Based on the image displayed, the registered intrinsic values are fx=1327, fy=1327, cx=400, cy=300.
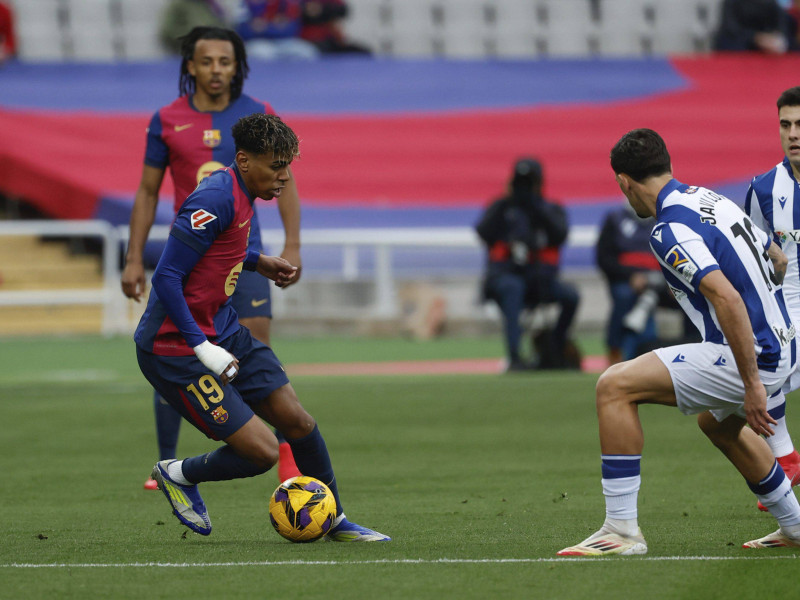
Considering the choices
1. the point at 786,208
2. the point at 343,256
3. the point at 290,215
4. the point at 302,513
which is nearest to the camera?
the point at 302,513

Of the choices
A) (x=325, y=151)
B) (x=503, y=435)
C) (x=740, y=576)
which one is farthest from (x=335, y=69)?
(x=740, y=576)

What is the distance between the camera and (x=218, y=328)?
224 inches

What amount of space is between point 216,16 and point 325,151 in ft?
12.0

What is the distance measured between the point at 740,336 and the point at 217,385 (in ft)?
7.02

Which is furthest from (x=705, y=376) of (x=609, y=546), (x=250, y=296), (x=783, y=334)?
(x=250, y=296)

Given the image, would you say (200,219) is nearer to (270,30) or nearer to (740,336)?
(740,336)

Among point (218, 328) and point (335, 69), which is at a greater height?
point (218, 328)

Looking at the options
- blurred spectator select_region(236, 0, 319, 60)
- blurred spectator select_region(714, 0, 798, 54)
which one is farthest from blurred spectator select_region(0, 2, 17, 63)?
blurred spectator select_region(714, 0, 798, 54)

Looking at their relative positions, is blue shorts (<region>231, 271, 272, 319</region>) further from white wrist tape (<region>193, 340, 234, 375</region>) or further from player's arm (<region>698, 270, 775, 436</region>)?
player's arm (<region>698, 270, 775, 436</region>)

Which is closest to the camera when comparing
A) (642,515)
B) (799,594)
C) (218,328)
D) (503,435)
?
(799,594)

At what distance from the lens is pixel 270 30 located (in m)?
23.0

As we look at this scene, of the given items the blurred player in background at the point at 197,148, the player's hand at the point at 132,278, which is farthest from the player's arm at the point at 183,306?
the player's hand at the point at 132,278

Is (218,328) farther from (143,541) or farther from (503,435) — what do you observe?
(503,435)

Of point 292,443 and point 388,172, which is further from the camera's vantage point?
point 388,172
